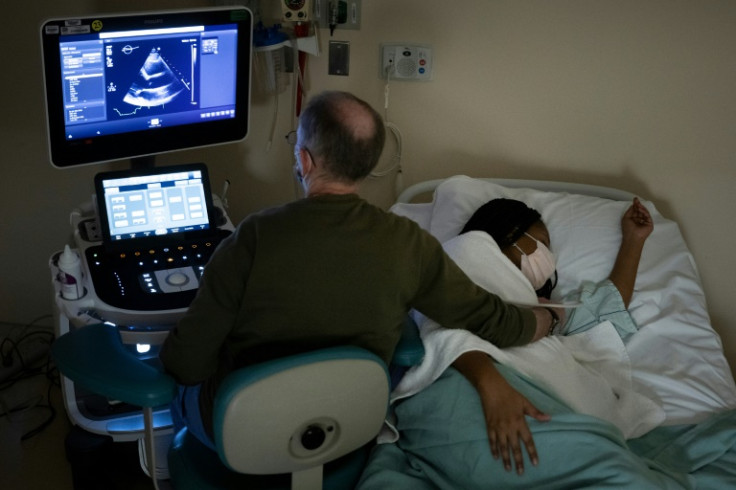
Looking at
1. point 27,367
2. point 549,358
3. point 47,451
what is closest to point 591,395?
point 549,358

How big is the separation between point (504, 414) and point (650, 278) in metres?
0.77

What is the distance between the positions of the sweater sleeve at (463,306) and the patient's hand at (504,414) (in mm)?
82

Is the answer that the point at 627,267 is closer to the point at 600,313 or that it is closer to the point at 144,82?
the point at 600,313

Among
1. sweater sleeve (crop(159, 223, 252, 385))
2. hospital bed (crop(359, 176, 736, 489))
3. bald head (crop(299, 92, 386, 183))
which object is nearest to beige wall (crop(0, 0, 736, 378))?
hospital bed (crop(359, 176, 736, 489))

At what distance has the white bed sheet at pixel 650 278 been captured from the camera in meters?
1.84

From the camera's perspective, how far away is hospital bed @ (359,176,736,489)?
145 centimetres

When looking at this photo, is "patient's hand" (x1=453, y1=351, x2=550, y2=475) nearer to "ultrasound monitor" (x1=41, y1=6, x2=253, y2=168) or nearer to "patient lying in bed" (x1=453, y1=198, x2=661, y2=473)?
"patient lying in bed" (x1=453, y1=198, x2=661, y2=473)

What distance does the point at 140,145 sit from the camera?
1828 millimetres

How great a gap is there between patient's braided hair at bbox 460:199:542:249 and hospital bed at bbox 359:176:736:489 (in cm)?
9

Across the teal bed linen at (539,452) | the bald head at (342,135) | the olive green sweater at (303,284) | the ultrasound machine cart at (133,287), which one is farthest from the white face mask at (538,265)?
the ultrasound machine cart at (133,287)

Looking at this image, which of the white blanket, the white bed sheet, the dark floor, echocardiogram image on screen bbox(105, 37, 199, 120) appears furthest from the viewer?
the dark floor

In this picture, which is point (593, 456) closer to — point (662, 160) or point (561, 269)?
point (561, 269)

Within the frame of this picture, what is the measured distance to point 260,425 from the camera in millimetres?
1280

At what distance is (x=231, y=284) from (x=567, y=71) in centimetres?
133
